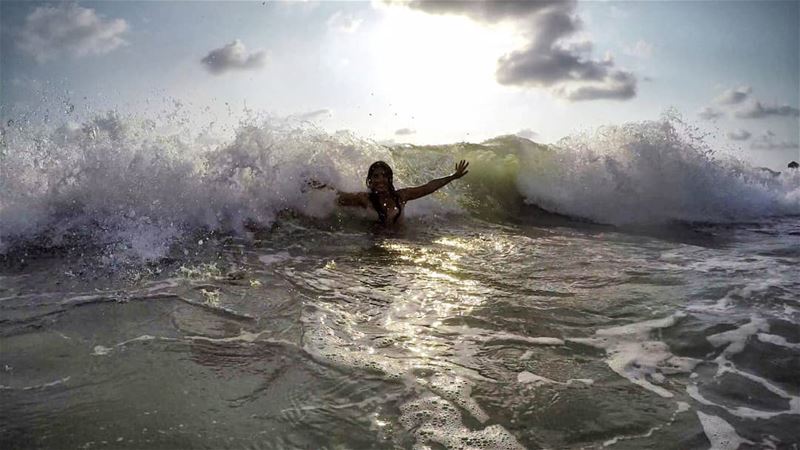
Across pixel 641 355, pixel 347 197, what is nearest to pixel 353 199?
pixel 347 197

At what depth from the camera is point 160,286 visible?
15.2 ft

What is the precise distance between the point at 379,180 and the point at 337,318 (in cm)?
473

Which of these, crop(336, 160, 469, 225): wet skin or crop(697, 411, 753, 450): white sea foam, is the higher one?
crop(336, 160, 469, 225): wet skin

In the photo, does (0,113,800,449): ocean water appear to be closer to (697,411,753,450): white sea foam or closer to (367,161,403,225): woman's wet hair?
(697,411,753,450): white sea foam

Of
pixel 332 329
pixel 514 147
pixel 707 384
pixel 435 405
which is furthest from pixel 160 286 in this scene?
pixel 514 147

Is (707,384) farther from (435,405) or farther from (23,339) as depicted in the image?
(23,339)

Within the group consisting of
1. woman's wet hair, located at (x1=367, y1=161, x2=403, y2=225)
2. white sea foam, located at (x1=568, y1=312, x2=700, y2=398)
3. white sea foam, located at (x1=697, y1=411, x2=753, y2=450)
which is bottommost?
white sea foam, located at (x1=697, y1=411, x2=753, y2=450)

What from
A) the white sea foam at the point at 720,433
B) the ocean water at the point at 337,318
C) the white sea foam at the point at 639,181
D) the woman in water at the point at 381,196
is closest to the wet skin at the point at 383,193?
the woman in water at the point at 381,196

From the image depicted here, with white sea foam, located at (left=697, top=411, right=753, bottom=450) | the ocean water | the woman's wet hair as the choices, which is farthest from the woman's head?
white sea foam, located at (left=697, top=411, right=753, bottom=450)

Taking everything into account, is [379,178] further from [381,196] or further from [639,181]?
[639,181]

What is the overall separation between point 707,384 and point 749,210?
12.0 metres

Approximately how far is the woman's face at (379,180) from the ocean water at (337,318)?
61cm

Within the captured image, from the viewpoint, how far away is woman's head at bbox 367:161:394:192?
28.2ft

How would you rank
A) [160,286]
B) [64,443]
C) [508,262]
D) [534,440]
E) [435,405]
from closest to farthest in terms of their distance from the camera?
[64,443] < [534,440] < [435,405] < [160,286] < [508,262]
